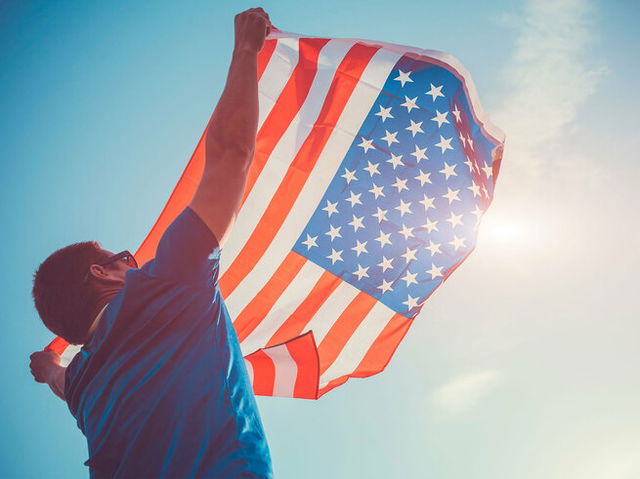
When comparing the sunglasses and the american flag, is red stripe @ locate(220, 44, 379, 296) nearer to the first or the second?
the american flag

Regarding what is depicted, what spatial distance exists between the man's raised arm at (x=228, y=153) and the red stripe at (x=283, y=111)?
8.67 feet

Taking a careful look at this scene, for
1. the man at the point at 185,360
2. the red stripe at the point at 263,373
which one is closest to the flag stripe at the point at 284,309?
the red stripe at the point at 263,373

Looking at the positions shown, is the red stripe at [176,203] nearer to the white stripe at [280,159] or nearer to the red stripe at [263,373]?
the white stripe at [280,159]

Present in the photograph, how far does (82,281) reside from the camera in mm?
1582

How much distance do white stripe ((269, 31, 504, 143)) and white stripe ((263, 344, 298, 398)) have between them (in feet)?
9.49

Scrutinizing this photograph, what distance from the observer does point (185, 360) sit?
4.01 feet

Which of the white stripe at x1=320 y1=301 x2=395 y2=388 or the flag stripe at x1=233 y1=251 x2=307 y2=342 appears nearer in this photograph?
the flag stripe at x1=233 y1=251 x2=307 y2=342

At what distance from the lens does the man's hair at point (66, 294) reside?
1.54 meters

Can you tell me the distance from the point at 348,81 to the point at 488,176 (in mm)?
1685

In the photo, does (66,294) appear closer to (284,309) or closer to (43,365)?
(43,365)

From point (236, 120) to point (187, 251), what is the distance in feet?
1.46

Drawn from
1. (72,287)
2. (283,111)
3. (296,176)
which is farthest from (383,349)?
(72,287)

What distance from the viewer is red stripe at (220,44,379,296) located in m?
4.08

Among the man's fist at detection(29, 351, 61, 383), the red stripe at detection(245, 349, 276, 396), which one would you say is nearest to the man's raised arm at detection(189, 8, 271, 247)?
the man's fist at detection(29, 351, 61, 383)
